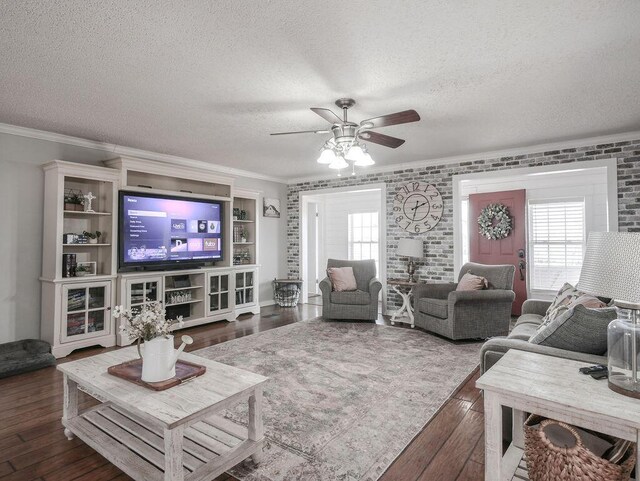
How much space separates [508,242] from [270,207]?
4210 millimetres

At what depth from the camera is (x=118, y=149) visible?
182 inches

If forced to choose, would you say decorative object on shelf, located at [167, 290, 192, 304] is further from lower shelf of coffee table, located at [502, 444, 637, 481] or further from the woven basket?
the woven basket

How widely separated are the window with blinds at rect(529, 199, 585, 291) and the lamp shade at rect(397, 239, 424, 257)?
2099mm

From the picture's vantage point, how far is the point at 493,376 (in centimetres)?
156

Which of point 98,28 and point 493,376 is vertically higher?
point 98,28

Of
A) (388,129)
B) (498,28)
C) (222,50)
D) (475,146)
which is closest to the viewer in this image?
(498,28)

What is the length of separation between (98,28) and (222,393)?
7.13 ft

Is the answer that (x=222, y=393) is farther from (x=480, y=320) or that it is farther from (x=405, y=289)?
(x=405, y=289)

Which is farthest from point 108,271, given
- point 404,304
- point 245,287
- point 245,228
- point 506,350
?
point 506,350

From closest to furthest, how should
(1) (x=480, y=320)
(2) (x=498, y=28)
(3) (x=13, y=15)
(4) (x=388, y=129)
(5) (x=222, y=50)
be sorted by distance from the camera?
1. (3) (x=13, y=15)
2. (2) (x=498, y=28)
3. (5) (x=222, y=50)
4. (4) (x=388, y=129)
5. (1) (x=480, y=320)

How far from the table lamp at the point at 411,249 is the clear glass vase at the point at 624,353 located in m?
3.82

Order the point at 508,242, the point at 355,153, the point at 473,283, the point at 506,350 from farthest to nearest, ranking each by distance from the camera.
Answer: the point at 508,242
the point at 473,283
the point at 355,153
the point at 506,350

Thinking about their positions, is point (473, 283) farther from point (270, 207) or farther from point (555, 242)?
point (270, 207)

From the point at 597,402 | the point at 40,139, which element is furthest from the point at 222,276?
the point at 597,402
